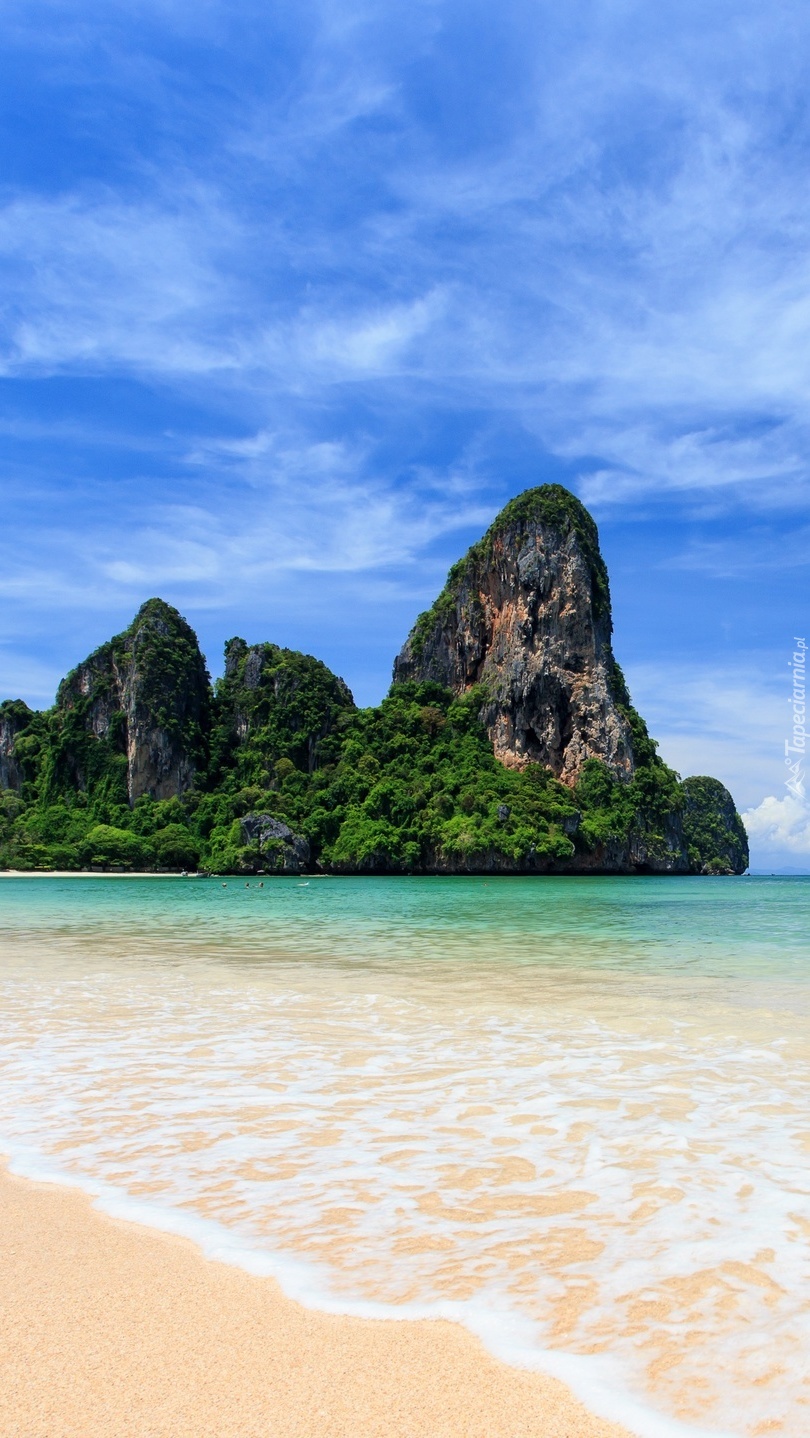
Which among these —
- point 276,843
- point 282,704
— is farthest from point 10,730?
point 276,843

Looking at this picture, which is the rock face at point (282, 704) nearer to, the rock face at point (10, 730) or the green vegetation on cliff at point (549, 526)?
the green vegetation on cliff at point (549, 526)

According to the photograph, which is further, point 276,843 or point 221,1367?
point 276,843

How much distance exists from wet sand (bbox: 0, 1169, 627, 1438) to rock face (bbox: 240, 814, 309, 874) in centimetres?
6886

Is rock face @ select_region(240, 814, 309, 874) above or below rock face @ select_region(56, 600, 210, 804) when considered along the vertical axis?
below

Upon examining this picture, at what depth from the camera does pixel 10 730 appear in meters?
98.1

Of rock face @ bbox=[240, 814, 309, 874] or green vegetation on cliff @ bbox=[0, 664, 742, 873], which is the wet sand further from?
rock face @ bbox=[240, 814, 309, 874]

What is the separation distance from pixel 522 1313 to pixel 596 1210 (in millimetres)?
782

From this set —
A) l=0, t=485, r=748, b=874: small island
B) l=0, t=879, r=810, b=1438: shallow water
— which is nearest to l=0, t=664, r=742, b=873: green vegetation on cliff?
l=0, t=485, r=748, b=874: small island

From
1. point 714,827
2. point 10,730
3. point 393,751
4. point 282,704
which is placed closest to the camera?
point 393,751

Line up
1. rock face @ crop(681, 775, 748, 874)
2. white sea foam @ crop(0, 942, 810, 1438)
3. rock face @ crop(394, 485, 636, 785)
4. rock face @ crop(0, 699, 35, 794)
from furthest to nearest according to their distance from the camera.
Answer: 1. rock face @ crop(681, 775, 748, 874)
2. rock face @ crop(0, 699, 35, 794)
3. rock face @ crop(394, 485, 636, 785)
4. white sea foam @ crop(0, 942, 810, 1438)

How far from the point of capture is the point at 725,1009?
23.4ft

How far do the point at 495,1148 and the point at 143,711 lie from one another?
281 ft

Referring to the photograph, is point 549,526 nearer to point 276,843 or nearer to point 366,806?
point 366,806

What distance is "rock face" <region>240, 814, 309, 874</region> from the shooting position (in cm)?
7025
